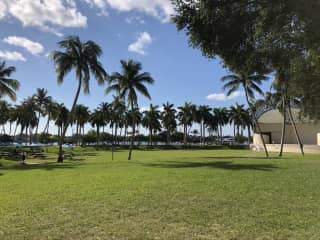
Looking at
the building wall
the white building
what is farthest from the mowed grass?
the building wall

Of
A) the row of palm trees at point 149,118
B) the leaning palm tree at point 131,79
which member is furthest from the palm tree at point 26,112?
the leaning palm tree at point 131,79

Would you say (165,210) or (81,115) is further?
(81,115)

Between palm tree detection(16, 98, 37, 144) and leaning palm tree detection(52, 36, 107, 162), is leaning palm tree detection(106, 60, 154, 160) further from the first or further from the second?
palm tree detection(16, 98, 37, 144)

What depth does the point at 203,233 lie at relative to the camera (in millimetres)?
5828

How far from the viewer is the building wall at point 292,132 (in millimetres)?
58156

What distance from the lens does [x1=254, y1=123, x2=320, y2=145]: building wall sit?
191ft

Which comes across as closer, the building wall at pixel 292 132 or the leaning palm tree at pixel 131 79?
the leaning palm tree at pixel 131 79

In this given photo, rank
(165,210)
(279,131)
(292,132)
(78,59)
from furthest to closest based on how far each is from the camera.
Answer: (279,131) < (292,132) < (78,59) < (165,210)

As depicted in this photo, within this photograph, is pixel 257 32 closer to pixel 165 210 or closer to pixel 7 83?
pixel 165 210

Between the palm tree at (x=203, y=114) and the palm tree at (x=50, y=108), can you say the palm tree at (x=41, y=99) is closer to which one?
the palm tree at (x=50, y=108)

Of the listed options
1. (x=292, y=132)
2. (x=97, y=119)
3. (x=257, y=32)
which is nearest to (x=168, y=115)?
(x=97, y=119)

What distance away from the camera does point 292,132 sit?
61594 millimetres

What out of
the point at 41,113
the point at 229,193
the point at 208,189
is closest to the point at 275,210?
the point at 229,193

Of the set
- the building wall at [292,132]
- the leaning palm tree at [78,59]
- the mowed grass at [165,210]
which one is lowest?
the mowed grass at [165,210]
